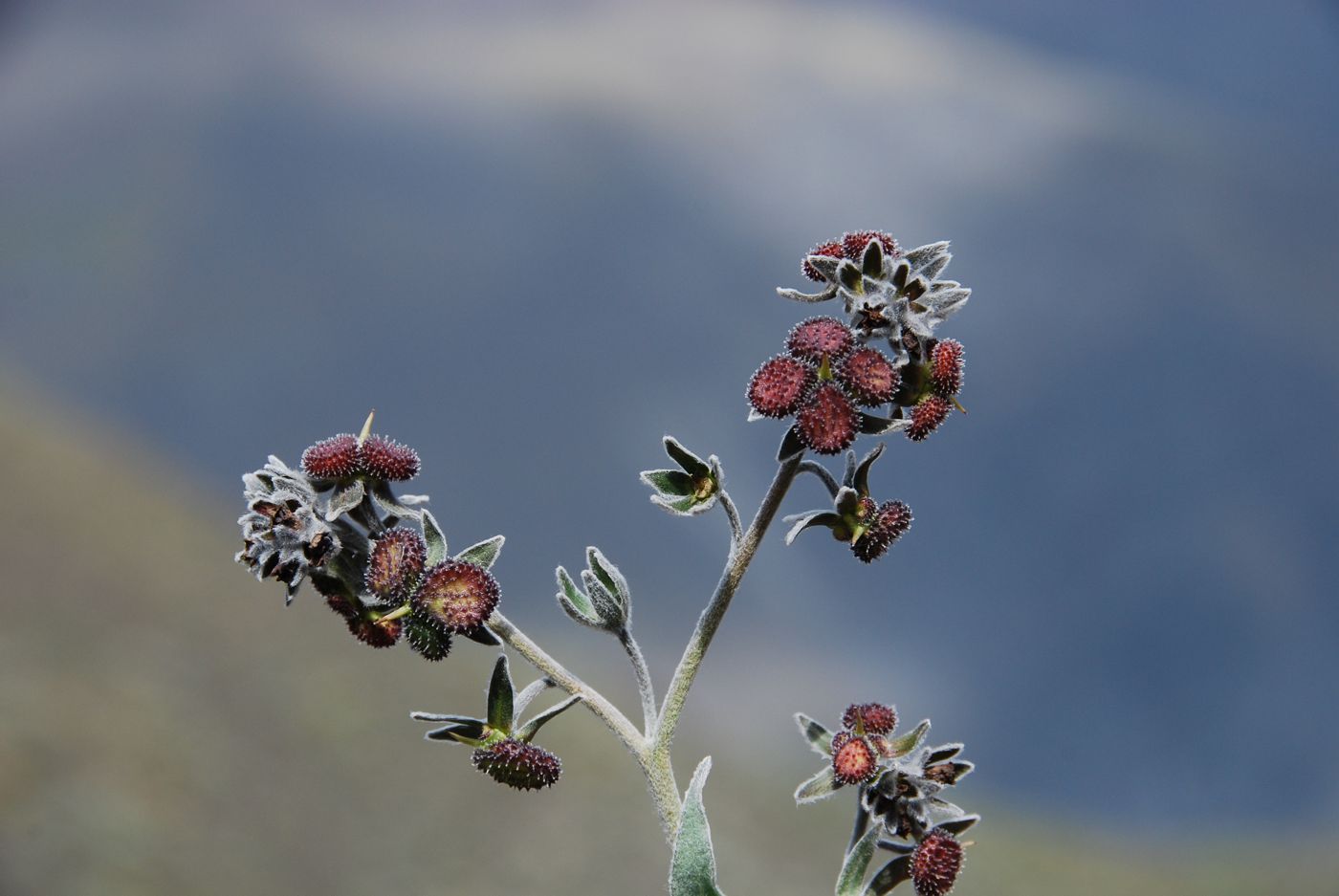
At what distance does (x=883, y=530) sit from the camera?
6.55 feet

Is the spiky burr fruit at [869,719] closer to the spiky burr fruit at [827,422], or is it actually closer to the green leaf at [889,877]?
the green leaf at [889,877]

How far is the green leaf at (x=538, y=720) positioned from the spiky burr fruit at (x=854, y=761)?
49 cm

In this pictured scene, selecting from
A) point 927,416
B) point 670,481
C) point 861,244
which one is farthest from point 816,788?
point 861,244

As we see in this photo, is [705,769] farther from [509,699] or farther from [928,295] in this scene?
[928,295]

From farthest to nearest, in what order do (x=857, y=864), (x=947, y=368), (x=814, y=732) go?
(x=814, y=732)
(x=857, y=864)
(x=947, y=368)

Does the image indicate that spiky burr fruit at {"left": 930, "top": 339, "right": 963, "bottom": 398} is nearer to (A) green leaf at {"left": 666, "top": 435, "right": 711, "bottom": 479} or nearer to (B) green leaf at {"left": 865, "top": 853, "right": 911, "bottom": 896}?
(A) green leaf at {"left": 666, "top": 435, "right": 711, "bottom": 479}

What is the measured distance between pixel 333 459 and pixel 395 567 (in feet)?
0.76

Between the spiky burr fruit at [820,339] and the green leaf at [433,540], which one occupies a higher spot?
the spiky burr fruit at [820,339]

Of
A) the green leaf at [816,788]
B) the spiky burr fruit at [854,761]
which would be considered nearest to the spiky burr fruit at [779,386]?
the spiky burr fruit at [854,761]

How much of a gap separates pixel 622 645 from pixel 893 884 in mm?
676

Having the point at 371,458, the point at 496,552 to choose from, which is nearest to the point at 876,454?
the point at 496,552

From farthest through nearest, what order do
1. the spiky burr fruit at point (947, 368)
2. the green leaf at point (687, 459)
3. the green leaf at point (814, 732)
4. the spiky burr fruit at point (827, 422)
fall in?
the green leaf at point (814, 732)
the green leaf at point (687, 459)
the spiky burr fruit at point (947, 368)
the spiky burr fruit at point (827, 422)

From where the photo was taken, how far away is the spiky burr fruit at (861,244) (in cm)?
200

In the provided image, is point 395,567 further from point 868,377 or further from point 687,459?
point 868,377
